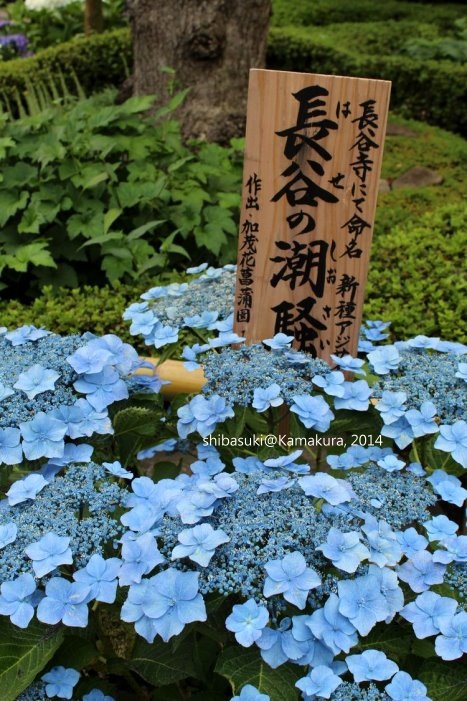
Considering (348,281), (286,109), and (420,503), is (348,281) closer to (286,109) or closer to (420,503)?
(286,109)

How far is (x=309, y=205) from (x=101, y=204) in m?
1.89

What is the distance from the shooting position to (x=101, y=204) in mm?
3568

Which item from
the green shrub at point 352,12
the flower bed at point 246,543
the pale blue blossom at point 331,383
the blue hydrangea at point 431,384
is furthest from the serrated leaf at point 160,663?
the green shrub at point 352,12

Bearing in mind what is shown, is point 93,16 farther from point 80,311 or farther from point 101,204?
point 80,311

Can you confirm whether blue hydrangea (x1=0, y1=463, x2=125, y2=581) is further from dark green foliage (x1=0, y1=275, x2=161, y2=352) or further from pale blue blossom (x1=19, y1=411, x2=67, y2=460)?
dark green foliage (x1=0, y1=275, x2=161, y2=352)

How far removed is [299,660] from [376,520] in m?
0.30

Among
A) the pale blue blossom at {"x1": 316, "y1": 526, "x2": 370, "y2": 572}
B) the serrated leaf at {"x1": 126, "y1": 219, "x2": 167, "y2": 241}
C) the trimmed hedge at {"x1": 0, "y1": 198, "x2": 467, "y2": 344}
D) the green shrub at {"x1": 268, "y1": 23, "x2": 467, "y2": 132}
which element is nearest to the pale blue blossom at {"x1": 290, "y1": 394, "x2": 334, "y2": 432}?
the pale blue blossom at {"x1": 316, "y1": 526, "x2": 370, "y2": 572}

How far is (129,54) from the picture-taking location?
24.5 feet

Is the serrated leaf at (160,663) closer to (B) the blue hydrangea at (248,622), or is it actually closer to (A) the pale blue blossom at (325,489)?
(B) the blue hydrangea at (248,622)

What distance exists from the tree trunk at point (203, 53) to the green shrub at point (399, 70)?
9.73ft

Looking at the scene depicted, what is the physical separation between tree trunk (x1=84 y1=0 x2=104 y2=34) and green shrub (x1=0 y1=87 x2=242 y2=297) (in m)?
4.77

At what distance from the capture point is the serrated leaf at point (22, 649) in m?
1.33

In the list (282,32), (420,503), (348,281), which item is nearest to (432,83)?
(282,32)

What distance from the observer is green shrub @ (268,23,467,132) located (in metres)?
7.20
